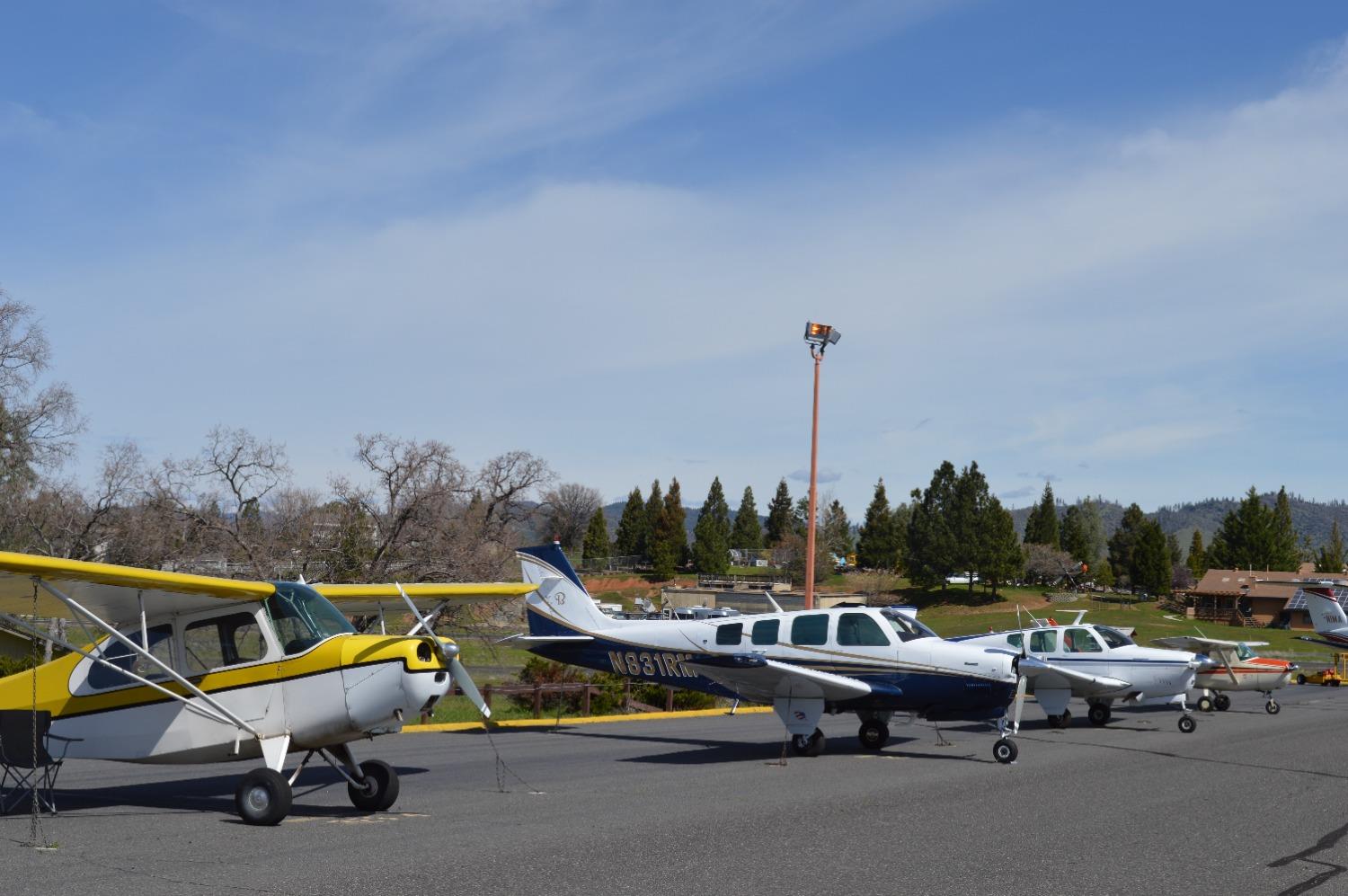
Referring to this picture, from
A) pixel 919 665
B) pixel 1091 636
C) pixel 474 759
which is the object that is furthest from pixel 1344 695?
pixel 474 759

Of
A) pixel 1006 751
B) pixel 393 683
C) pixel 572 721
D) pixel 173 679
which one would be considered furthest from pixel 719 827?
pixel 572 721

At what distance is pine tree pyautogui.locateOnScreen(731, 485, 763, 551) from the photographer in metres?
135

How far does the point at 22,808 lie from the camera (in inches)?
453

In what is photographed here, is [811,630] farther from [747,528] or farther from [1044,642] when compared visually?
[747,528]

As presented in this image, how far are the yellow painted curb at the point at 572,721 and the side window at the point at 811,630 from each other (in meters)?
5.52

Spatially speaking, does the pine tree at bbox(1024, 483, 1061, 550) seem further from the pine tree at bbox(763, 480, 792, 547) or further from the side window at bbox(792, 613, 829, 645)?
the side window at bbox(792, 613, 829, 645)

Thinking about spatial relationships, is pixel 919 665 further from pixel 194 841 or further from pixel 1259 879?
pixel 194 841

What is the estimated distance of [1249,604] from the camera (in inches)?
3733

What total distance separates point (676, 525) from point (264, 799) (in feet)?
389

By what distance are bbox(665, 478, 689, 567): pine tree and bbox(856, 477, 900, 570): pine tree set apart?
19611 mm

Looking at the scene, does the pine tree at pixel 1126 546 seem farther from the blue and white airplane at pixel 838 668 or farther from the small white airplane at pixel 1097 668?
the blue and white airplane at pixel 838 668

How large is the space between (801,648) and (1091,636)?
9681 mm

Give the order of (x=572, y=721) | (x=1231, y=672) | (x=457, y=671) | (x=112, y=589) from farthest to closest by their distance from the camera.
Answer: (x=1231, y=672)
(x=572, y=721)
(x=112, y=589)
(x=457, y=671)

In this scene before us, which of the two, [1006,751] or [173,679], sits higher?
[173,679]
